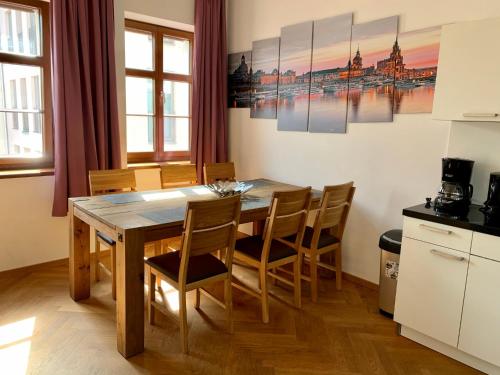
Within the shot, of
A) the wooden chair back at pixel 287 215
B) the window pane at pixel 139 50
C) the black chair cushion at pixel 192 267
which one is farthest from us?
the window pane at pixel 139 50

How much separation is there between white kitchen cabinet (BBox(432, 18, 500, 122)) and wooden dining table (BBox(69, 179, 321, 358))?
1.25 metres

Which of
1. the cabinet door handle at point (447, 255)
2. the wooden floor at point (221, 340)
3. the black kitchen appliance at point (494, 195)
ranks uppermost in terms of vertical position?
the black kitchen appliance at point (494, 195)

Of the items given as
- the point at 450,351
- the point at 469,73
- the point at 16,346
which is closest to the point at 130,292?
the point at 16,346

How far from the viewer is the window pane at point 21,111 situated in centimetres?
328

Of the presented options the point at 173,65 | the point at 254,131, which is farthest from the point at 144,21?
the point at 254,131

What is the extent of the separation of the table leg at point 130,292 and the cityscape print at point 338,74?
2.07 m

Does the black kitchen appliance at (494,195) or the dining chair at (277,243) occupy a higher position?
the black kitchen appliance at (494,195)

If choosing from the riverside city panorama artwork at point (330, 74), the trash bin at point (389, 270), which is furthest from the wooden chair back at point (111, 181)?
the trash bin at point (389, 270)

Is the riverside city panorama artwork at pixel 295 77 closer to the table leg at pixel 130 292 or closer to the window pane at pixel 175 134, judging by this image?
the window pane at pixel 175 134

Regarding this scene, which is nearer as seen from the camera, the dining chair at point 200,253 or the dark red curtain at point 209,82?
the dining chair at point 200,253

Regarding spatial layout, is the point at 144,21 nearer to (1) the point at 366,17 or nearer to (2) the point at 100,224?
(1) the point at 366,17

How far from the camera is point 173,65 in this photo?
4402mm

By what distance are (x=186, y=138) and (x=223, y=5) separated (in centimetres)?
156

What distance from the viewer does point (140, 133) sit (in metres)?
4.26
